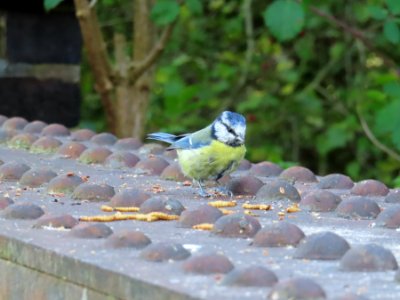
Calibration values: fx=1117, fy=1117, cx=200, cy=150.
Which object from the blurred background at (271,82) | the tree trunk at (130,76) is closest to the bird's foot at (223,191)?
the tree trunk at (130,76)

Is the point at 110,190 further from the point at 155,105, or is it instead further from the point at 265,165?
the point at 155,105

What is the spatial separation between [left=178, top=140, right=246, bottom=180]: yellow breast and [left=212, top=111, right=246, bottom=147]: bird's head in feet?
0.09

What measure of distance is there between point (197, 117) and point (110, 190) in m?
7.06

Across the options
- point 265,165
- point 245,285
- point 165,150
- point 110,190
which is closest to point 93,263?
point 245,285

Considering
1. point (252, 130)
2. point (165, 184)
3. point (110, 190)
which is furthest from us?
point (252, 130)

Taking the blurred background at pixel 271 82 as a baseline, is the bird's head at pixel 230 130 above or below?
above

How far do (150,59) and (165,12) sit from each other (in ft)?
3.44

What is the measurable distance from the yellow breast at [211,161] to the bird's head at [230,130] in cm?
3

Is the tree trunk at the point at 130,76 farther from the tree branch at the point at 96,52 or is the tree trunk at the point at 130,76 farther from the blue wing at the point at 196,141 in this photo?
the blue wing at the point at 196,141

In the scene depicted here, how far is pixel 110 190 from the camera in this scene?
134 inches

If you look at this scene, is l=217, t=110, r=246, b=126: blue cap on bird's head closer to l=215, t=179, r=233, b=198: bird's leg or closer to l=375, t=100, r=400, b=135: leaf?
l=215, t=179, r=233, b=198: bird's leg

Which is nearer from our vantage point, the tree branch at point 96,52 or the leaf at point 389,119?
the leaf at point 389,119

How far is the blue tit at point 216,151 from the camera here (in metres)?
4.05

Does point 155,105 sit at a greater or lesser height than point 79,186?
lesser
